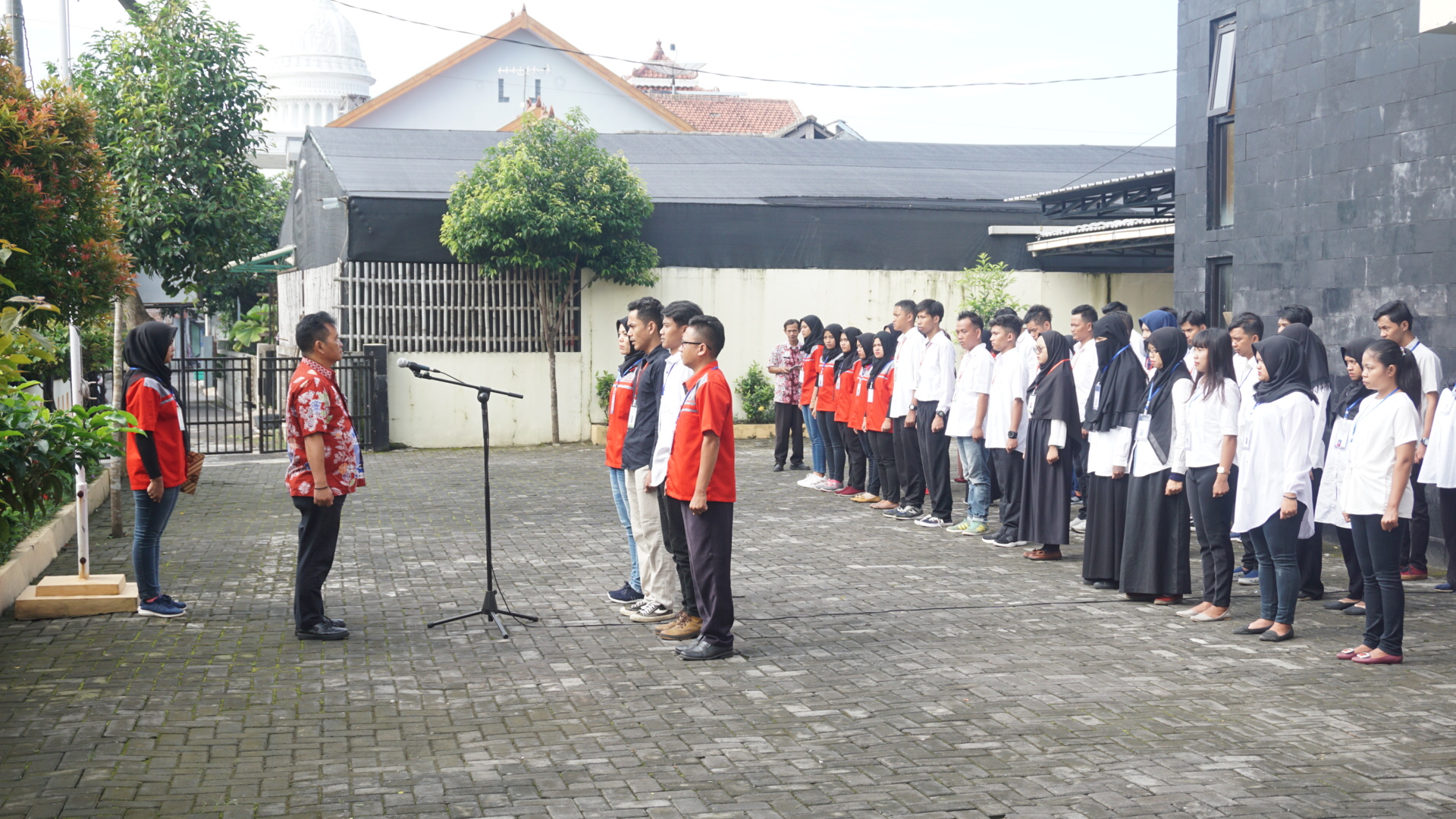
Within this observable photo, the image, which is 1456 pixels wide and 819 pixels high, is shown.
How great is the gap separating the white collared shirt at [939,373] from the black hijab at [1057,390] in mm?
1550

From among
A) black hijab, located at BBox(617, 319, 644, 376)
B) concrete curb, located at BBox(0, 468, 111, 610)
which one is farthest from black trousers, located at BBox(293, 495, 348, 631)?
concrete curb, located at BBox(0, 468, 111, 610)

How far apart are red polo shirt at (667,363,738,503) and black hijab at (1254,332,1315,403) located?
10.2ft

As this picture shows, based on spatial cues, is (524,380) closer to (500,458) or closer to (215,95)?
(500,458)

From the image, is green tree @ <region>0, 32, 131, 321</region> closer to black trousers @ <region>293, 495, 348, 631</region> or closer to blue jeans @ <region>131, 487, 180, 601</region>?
blue jeans @ <region>131, 487, 180, 601</region>

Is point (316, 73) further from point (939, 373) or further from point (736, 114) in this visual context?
point (939, 373)

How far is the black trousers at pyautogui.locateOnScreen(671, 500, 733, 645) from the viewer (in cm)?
662

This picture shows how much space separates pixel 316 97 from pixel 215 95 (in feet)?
205

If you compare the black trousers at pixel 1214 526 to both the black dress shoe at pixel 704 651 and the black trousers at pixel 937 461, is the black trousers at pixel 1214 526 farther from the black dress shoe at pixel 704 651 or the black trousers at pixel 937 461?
the black trousers at pixel 937 461

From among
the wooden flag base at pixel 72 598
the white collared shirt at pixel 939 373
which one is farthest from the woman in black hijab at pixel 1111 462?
the wooden flag base at pixel 72 598

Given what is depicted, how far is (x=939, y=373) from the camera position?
11195 mm

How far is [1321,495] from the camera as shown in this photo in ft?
25.6

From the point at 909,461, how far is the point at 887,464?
1.39 feet

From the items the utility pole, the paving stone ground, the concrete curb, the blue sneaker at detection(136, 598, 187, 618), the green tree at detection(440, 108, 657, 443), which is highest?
the utility pole

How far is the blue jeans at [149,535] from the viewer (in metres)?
7.36
